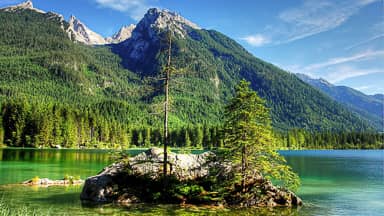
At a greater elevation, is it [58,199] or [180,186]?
[180,186]

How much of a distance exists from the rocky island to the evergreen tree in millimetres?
1287

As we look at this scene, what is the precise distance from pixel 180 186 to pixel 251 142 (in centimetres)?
811

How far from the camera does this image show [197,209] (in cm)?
3203

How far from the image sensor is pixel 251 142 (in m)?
34.9

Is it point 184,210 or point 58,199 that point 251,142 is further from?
point 58,199

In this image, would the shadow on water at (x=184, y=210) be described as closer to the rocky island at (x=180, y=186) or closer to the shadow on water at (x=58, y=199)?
the rocky island at (x=180, y=186)

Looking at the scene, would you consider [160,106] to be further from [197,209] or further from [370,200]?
[370,200]

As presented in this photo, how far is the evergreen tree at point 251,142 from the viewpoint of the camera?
3503 cm

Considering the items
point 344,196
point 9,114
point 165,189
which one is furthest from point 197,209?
point 9,114

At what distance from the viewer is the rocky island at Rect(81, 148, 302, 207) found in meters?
35.0

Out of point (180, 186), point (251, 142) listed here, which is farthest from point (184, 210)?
point (251, 142)

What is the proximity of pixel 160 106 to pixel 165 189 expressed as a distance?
865 cm

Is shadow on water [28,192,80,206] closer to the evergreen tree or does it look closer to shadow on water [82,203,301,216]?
shadow on water [82,203,301,216]

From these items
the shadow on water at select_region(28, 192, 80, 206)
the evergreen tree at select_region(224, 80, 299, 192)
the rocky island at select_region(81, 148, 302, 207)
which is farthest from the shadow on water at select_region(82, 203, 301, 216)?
the evergreen tree at select_region(224, 80, 299, 192)
